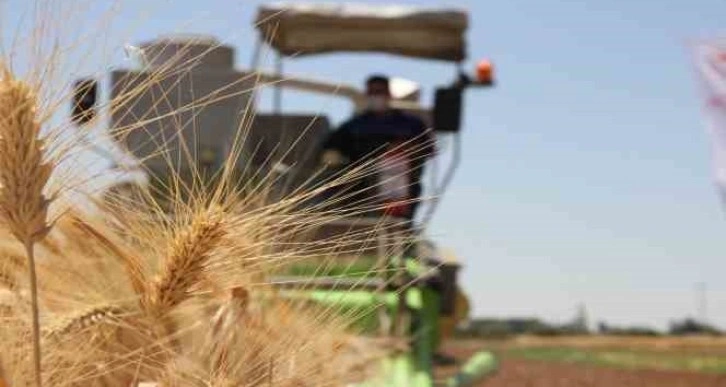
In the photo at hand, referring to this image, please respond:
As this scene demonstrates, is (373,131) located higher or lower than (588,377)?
higher

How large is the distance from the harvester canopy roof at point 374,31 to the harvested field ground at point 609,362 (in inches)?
99.6

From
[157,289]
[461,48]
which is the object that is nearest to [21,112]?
[157,289]

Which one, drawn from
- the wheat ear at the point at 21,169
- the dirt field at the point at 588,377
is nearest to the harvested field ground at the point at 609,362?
the dirt field at the point at 588,377

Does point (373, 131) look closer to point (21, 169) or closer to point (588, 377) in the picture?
point (21, 169)

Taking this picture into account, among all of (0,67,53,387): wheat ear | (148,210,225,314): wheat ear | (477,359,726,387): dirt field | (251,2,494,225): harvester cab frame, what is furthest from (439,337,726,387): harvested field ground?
(0,67,53,387): wheat ear

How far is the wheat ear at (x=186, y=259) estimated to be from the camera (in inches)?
61.2

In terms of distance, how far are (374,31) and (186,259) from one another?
686cm

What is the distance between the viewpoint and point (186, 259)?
5.10ft

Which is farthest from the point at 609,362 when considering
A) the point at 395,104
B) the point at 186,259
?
the point at 186,259

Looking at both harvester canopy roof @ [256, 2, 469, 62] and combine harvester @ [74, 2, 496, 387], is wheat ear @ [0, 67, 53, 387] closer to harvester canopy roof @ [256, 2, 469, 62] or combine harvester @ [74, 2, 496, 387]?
combine harvester @ [74, 2, 496, 387]

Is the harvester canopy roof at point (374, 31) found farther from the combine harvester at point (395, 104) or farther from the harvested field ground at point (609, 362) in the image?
the harvested field ground at point (609, 362)

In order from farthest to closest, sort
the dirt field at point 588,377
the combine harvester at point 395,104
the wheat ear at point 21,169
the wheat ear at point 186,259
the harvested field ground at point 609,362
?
the harvested field ground at point 609,362 < the dirt field at point 588,377 < the combine harvester at point 395,104 < the wheat ear at point 186,259 < the wheat ear at point 21,169

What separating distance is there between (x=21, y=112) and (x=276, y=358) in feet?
1.80

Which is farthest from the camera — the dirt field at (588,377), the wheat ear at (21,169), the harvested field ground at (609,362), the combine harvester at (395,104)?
the harvested field ground at (609,362)
